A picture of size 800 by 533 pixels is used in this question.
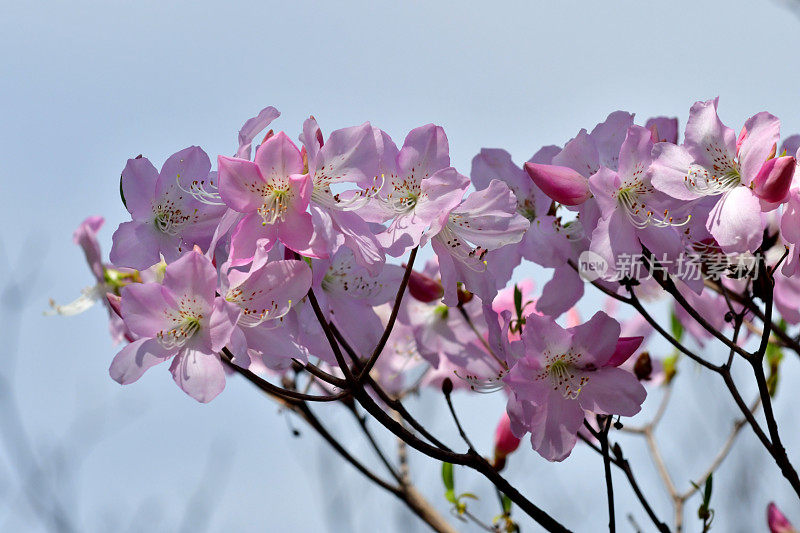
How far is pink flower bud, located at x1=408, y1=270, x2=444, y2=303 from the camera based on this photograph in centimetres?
170

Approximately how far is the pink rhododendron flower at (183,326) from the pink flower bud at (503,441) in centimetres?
82

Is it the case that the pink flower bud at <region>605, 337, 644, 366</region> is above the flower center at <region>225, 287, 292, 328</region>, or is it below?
below

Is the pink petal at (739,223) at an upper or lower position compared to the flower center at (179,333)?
upper

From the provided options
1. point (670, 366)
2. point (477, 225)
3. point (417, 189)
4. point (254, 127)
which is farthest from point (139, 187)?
point (670, 366)

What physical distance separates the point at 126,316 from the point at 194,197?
0.76ft

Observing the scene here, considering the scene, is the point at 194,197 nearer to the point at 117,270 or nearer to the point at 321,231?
the point at 321,231

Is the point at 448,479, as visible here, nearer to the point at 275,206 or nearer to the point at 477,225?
the point at 477,225

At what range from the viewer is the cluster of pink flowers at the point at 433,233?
1.20 m

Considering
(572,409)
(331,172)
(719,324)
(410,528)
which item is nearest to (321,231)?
(331,172)

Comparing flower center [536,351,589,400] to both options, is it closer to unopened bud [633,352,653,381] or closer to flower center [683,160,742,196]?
flower center [683,160,742,196]

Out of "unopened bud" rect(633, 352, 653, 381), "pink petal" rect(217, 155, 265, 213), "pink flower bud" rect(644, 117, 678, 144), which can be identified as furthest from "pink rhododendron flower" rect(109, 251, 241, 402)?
"unopened bud" rect(633, 352, 653, 381)

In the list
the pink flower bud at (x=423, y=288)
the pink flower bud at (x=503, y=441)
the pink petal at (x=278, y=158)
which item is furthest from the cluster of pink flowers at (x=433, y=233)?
the pink flower bud at (x=503, y=441)

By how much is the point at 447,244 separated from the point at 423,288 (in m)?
0.39

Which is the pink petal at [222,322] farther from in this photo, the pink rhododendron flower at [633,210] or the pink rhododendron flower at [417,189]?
the pink rhododendron flower at [633,210]
